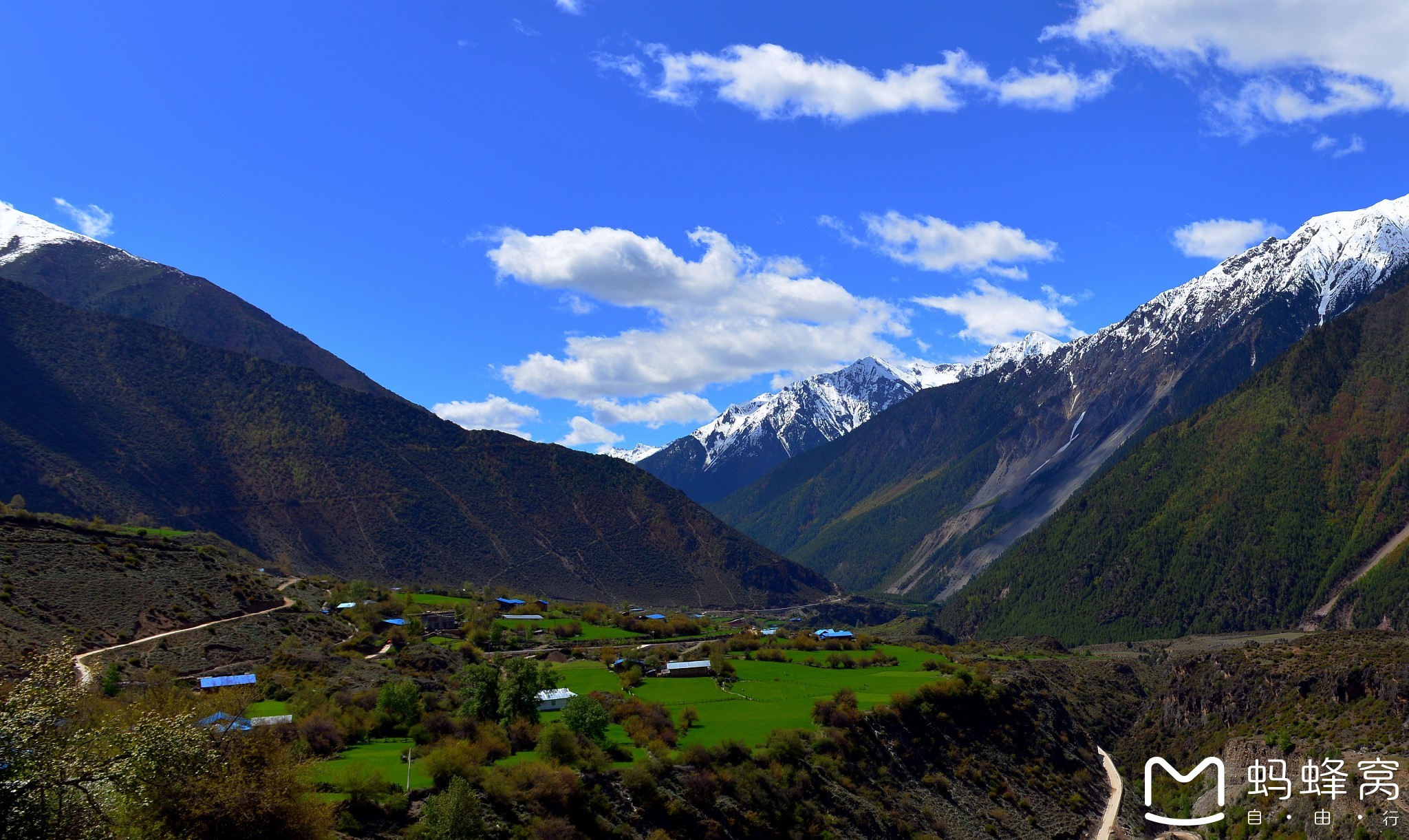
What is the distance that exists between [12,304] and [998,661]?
187 meters

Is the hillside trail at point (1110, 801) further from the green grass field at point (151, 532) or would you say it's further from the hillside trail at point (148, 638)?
the green grass field at point (151, 532)

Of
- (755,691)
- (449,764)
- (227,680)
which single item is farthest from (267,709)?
(755,691)

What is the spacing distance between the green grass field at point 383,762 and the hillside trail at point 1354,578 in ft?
586

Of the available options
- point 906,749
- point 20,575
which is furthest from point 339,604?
point 906,749

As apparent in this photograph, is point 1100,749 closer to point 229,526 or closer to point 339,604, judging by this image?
point 339,604

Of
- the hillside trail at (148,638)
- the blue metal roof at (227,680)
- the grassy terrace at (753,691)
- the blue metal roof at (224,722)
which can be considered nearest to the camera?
the blue metal roof at (224,722)

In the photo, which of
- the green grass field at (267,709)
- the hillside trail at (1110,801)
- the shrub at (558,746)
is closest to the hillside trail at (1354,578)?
the hillside trail at (1110,801)

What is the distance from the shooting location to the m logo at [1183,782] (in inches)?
2825

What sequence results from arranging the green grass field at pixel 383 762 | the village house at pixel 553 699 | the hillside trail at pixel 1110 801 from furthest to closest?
1. the hillside trail at pixel 1110 801
2. the village house at pixel 553 699
3. the green grass field at pixel 383 762

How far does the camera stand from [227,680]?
202 feet

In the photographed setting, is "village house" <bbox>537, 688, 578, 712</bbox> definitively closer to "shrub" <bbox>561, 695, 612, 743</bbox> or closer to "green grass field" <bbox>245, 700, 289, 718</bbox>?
"shrub" <bbox>561, 695, 612, 743</bbox>

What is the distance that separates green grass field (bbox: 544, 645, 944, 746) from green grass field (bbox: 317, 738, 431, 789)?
1171cm

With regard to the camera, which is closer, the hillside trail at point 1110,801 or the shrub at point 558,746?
the shrub at point 558,746

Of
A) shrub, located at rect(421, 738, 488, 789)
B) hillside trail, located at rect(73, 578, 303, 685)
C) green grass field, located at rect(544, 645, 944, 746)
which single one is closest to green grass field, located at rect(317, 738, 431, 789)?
shrub, located at rect(421, 738, 488, 789)
